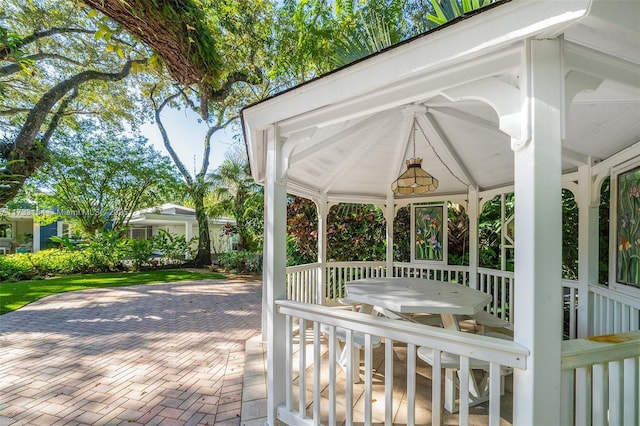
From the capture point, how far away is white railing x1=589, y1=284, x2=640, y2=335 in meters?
2.84

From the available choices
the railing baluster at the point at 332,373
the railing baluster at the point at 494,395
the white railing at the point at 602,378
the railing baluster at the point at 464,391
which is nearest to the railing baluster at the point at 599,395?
the white railing at the point at 602,378

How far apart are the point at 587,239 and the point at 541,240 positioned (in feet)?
9.47

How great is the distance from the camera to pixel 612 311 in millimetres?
3160

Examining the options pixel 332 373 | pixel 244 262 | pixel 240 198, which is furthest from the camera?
pixel 240 198

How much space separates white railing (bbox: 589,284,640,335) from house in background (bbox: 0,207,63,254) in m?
22.0

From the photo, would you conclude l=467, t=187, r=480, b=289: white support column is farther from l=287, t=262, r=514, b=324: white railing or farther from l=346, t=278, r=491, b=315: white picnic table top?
l=346, t=278, r=491, b=315: white picnic table top

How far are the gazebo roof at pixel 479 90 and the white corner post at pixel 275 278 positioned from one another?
0.12 meters

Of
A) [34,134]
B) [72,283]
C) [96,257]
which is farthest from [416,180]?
[96,257]

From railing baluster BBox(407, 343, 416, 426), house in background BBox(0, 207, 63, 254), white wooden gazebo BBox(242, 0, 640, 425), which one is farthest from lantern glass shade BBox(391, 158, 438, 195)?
house in background BBox(0, 207, 63, 254)

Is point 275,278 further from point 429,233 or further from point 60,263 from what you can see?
point 60,263

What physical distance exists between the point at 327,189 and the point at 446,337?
4.21 meters

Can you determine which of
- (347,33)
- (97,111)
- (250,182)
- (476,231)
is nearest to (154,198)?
(97,111)

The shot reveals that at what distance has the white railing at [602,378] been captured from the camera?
1.47m

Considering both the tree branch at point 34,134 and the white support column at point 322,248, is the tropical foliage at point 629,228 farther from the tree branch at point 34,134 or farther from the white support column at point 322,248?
the tree branch at point 34,134
